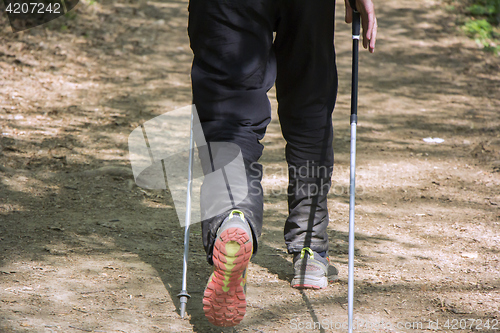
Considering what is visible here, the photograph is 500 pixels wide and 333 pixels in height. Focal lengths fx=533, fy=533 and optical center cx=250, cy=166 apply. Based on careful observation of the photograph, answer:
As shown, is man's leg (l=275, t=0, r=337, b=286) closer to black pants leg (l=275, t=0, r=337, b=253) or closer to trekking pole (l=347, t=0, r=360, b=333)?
black pants leg (l=275, t=0, r=337, b=253)

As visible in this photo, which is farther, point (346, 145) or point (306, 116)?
point (346, 145)

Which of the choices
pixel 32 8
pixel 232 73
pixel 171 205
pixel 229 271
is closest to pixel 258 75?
pixel 232 73

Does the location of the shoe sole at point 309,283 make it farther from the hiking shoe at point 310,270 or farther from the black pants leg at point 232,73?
the black pants leg at point 232,73

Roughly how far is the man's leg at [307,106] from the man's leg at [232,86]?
0.20 metres

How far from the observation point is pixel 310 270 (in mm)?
2668

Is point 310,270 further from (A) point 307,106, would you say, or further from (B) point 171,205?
(B) point 171,205

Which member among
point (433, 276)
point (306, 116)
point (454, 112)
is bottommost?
point (433, 276)

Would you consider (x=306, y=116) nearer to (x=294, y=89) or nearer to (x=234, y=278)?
(x=294, y=89)

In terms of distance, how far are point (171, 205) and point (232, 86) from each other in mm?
1773

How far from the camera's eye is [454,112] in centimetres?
580

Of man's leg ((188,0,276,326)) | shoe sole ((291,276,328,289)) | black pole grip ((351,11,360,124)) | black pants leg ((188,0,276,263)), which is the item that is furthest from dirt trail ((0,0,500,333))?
black pole grip ((351,11,360,124))

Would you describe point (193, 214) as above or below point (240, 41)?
below

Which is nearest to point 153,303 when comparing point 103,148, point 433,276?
point 433,276

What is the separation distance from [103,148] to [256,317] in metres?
2.69
